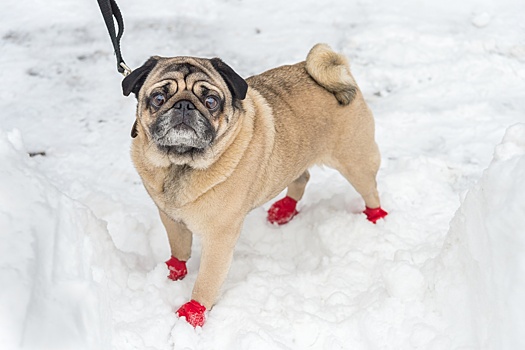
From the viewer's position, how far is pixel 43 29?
5.43 meters

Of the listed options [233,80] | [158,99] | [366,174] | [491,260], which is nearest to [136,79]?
[158,99]

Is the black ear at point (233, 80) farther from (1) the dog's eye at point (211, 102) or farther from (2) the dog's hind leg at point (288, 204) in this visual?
(2) the dog's hind leg at point (288, 204)

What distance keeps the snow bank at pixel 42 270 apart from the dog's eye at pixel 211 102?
0.78 meters

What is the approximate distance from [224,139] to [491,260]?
47.3 inches

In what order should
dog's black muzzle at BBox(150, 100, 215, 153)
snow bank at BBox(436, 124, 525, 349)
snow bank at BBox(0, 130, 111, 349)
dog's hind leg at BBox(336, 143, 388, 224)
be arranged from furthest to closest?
dog's hind leg at BBox(336, 143, 388, 224) < dog's black muzzle at BBox(150, 100, 215, 153) < snow bank at BBox(436, 124, 525, 349) < snow bank at BBox(0, 130, 111, 349)

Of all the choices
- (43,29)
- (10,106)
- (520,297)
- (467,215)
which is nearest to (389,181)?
(467,215)

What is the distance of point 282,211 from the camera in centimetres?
392

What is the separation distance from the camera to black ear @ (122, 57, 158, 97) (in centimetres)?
276

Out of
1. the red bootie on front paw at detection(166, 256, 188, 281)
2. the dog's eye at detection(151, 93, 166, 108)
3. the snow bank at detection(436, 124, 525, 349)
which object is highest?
the dog's eye at detection(151, 93, 166, 108)

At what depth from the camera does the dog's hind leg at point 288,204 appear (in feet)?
12.8

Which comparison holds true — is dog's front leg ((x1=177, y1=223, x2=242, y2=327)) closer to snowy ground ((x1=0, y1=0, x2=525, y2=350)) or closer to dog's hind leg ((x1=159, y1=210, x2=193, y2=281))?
snowy ground ((x1=0, y1=0, x2=525, y2=350))

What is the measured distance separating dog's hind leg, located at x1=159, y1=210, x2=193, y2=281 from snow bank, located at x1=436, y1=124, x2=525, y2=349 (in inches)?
49.0

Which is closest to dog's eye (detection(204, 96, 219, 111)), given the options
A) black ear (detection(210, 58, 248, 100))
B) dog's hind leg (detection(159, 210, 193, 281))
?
black ear (detection(210, 58, 248, 100))

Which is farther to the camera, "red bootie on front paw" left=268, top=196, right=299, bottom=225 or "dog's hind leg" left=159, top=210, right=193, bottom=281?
"red bootie on front paw" left=268, top=196, right=299, bottom=225
